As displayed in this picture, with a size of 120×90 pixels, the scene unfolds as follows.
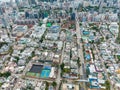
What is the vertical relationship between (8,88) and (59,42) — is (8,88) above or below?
below

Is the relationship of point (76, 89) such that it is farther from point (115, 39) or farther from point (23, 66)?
point (115, 39)

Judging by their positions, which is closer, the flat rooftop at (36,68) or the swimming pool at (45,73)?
the swimming pool at (45,73)

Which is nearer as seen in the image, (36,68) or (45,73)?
(45,73)

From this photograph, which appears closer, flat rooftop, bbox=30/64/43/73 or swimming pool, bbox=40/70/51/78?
swimming pool, bbox=40/70/51/78

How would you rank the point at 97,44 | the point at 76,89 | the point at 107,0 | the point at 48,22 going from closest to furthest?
1. the point at 76,89
2. the point at 97,44
3. the point at 48,22
4. the point at 107,0

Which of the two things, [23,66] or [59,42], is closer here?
[23,66]

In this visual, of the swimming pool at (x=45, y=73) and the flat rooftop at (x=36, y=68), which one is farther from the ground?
the flat rooftop at (x=36, y=68)

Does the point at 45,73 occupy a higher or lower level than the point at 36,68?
lower

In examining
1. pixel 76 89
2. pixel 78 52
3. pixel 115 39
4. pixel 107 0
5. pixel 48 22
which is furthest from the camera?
pixel 107 0

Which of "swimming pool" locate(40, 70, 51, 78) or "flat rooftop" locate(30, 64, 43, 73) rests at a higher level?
"flat rooftop" locate(30, 64, 43, 73)

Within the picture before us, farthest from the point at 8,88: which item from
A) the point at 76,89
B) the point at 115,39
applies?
the point at 115,39

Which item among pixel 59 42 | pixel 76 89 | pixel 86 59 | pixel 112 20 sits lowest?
pixel 76 89
